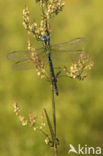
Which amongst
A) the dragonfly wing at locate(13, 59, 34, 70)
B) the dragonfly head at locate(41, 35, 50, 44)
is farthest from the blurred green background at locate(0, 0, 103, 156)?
the dragonfly head at locate(41, 35, 50, 44)

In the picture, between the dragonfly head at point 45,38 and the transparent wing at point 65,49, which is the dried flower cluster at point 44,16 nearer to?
the dragonfly head at point 45,38

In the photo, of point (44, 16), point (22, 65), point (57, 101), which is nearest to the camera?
point (44, 16)

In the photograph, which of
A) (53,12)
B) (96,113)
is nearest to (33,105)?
(96,113)

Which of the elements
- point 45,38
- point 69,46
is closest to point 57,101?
point 69,46

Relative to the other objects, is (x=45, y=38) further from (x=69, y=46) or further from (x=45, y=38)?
(x=69, y=46)

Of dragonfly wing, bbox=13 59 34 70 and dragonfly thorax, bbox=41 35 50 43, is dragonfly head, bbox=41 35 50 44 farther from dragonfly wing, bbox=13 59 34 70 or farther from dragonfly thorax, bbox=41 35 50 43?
dragonfly wing, bbox=13 59 34 70

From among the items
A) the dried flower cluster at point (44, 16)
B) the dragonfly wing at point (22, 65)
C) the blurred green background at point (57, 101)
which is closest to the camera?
the dried flower cluster at point (44, 16)

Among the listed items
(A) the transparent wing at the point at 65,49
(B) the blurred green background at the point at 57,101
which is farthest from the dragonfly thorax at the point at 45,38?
(B) the blurred green background at the point at 57,101

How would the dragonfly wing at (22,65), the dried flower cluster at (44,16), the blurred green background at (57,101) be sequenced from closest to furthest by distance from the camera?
the dried flower cluster at (44,16) → the dragonfly wing at (22,65) → the blurred green background at (57,101)
